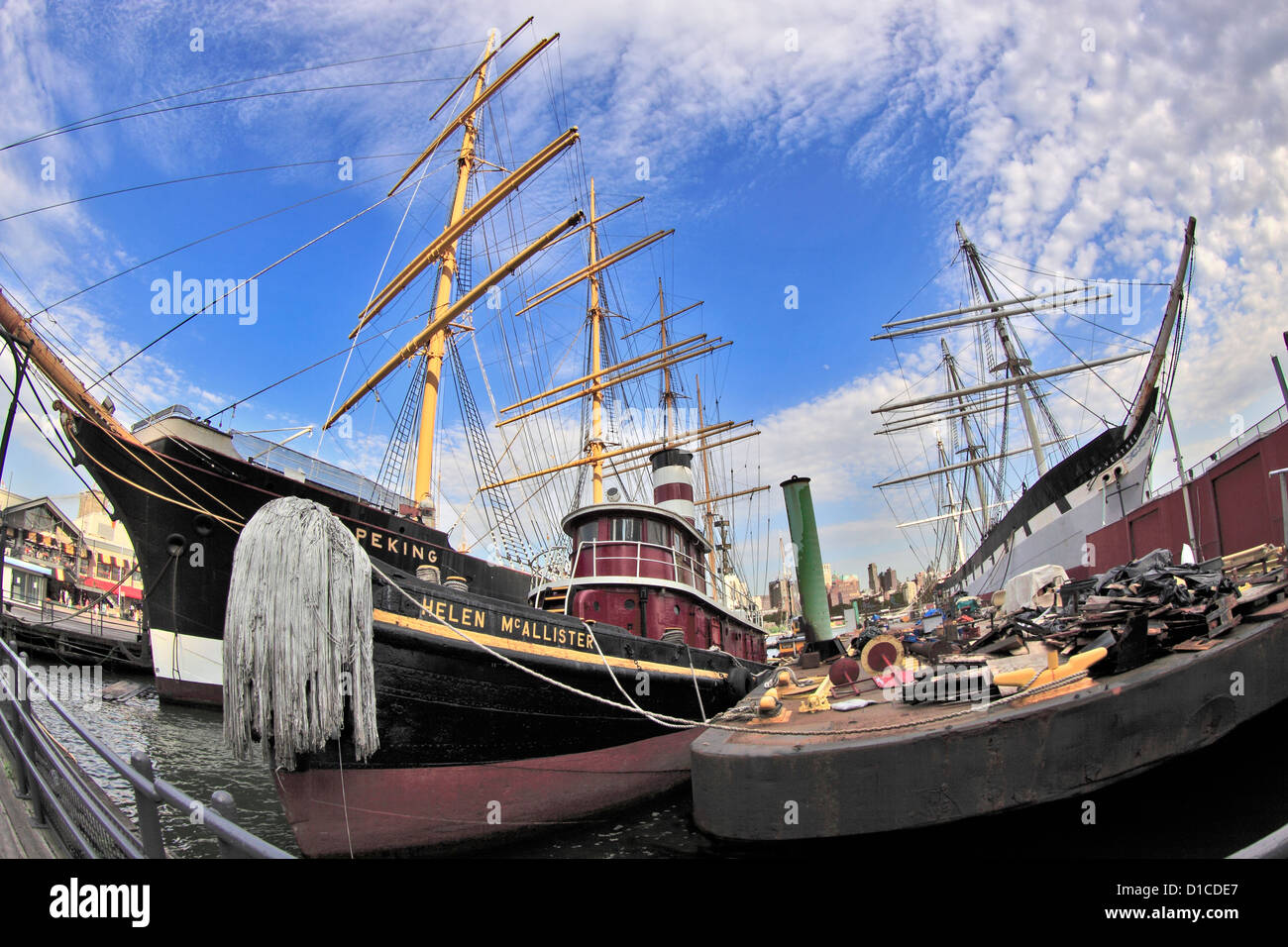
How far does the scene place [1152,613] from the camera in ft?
17.6

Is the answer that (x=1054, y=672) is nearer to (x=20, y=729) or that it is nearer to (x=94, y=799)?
(x=94, y=799)

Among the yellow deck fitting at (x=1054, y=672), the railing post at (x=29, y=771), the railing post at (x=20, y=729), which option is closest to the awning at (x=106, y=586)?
the railing post at (x=20, y=729)

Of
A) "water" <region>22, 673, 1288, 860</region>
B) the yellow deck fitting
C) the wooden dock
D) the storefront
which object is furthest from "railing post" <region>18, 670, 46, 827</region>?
the storefront

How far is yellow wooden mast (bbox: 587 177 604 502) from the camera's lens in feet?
79.3

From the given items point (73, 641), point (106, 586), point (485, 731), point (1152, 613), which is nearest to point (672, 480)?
point (485, 731)

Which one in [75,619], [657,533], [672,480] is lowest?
[657,533]

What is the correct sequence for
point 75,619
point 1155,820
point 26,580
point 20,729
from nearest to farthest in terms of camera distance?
point 20,729 → point 1155,820 → point 75,619 → point 26,580

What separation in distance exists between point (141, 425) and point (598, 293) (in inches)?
710

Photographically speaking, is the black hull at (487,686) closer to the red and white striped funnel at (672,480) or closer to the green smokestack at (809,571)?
the green smokestack at (809,571)

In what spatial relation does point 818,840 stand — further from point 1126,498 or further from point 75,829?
point 1126,498

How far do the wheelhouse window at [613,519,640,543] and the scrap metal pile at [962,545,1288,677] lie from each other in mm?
5803

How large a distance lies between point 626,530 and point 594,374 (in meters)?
13.8

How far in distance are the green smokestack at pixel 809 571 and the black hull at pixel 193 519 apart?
10104 millimetres
